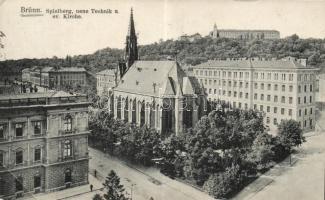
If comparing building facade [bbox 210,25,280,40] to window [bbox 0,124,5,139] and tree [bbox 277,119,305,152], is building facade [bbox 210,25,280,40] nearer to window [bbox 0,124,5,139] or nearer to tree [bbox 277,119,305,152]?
tree [bbox 277,119,305,152]

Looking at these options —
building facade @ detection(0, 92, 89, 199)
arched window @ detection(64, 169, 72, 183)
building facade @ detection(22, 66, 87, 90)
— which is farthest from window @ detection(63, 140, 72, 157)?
building facade @ detection(22, 66, 87, 90)

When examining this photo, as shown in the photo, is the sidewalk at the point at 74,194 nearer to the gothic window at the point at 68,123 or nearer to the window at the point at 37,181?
the window at the point at 37,181

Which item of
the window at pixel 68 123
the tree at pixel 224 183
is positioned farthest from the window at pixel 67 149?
the tree at pixel 224 183

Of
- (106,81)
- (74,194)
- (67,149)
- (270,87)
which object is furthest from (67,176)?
(270,87)

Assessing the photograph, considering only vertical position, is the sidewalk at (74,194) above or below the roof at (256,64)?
below

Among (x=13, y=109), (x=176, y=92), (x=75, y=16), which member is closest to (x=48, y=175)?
(x=13, y=109)

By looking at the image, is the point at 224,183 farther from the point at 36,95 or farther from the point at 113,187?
the point at 36,95
